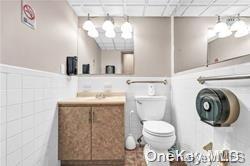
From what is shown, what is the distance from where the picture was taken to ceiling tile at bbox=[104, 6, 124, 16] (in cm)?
240

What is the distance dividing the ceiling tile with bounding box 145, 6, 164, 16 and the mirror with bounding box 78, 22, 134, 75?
459 millimetres

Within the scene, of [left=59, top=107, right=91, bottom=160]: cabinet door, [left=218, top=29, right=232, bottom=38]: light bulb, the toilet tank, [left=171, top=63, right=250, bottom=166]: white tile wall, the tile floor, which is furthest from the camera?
the toilet tank

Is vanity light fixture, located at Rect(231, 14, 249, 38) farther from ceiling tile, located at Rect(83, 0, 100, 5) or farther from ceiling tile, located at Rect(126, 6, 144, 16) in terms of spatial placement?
ceiling tile, located at Rect(83, 0, 100, 5)

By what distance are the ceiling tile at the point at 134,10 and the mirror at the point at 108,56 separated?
0.28 meters

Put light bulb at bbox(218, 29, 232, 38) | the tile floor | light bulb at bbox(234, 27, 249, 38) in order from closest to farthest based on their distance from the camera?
light bulb at bbox(234, 27, 249, 38), light bulb at bbox(218, 29, 232, 38), the tile floor

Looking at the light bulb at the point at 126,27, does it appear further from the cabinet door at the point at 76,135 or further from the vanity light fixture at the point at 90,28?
the cabinet door at the point at 76,135

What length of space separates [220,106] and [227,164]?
38 cm

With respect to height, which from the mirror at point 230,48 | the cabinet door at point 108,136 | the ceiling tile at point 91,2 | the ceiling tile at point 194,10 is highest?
the ceiling tile at point 91,2

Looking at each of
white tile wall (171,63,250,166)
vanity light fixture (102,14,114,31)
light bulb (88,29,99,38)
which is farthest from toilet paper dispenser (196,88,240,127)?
light bulb (88,29,99,38)

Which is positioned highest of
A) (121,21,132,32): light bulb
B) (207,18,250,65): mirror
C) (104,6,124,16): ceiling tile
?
(104,6,124,16): ceiling tile

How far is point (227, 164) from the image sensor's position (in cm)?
108

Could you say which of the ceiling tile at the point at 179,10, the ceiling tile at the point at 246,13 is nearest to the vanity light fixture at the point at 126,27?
the ceiling tile at the point at 179,10

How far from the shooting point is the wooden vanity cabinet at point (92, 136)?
1896mm

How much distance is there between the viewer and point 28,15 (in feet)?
4.47
